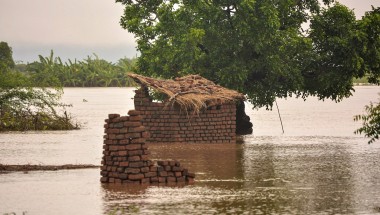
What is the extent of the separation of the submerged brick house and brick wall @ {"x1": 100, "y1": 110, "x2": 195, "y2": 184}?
931 centimetres

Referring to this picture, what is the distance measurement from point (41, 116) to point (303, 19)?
37.5ft

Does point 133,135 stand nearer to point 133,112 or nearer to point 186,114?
point 133,112

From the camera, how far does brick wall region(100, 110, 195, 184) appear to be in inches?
653

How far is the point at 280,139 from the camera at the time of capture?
31562 mm

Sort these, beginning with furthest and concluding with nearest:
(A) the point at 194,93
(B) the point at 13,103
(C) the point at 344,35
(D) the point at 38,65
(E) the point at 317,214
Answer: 1. (D) the point at 38,65
2. (B) the point at 13,103
3. (C) the point at 344,35
4. (A) the point at 194,93
5. (E) the point at 317,214

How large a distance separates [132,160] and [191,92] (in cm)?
1016

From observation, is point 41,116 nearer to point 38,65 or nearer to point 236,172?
point 236,172

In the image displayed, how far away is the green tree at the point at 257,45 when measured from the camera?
96.4 feet

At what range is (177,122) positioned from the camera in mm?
26781

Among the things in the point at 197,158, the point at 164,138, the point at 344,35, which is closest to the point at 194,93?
the point at 164,138

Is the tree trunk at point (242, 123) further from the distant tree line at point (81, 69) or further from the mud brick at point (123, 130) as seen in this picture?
the distant tree line at point (81, 69)

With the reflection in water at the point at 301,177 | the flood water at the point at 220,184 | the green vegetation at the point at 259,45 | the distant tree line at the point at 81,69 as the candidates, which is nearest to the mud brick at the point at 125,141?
the flood water at the point at 220,184

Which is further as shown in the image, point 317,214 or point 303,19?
point 303,19

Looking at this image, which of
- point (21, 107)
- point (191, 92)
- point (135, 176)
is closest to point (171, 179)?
point (135, 176)
